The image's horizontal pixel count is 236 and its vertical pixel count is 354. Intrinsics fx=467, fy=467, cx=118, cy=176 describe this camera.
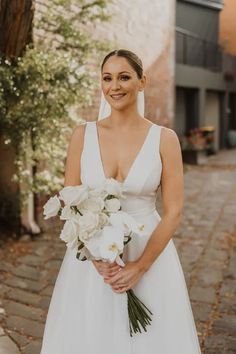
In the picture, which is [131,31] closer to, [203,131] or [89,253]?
[203,131]

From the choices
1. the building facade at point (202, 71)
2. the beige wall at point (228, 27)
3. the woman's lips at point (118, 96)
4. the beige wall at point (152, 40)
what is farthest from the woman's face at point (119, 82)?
the beige wall at point (228, 27)

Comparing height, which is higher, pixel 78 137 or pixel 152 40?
pixel 152 40

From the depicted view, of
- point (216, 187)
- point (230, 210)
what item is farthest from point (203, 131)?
point (230, 210)

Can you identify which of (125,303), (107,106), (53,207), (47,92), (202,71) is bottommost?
(125,303)

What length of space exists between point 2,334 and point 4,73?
2.77m

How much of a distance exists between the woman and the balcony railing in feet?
55.2

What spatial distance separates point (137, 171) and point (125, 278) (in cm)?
50

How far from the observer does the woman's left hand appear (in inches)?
84.7

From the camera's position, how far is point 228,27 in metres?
23.2

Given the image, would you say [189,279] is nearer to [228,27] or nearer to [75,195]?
[75,195]

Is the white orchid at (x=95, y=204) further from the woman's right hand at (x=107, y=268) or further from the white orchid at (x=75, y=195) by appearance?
the woman's right hand at (x=107, y=268)

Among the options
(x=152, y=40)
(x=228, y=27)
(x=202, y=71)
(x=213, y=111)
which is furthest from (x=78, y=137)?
(x=228, y=27)

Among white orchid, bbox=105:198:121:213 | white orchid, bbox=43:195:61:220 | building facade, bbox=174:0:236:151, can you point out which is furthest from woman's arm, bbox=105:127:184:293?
building facade, bbox=174:0:236:151

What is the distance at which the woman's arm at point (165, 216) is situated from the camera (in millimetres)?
2170
